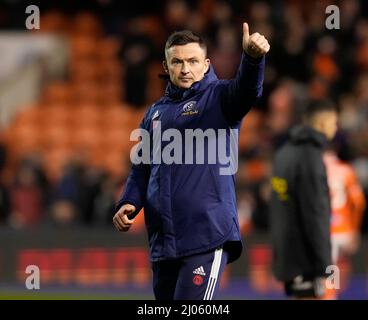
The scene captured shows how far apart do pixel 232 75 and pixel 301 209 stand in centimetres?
824

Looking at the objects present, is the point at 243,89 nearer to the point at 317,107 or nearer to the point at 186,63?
the point at 186,63

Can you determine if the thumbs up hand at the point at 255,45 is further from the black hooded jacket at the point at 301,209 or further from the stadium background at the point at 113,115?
the stadium background at the point at 113,115

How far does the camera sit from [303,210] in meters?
8.60

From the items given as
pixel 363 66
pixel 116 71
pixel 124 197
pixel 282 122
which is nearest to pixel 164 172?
pixel 124 197

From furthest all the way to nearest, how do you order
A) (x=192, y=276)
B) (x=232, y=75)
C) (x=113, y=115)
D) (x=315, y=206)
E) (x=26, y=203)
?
(x=113, y=115), (x=232, y=75), (x=26, y=203), (x=315, y=206), (x=192, y=276)

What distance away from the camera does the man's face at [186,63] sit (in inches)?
259

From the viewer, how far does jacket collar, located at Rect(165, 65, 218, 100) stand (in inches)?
261

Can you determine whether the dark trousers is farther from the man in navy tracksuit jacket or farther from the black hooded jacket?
the black hooded jacket

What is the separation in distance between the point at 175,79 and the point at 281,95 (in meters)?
9.88

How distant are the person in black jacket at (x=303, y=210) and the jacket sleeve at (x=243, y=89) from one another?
7.24ft

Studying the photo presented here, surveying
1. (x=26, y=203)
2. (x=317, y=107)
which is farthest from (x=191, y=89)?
(x=26, y=203)

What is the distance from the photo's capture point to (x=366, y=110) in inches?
634

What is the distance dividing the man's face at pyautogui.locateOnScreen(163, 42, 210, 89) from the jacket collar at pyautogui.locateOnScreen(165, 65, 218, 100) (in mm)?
24

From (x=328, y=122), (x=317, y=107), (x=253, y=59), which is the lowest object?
(x=328, y=122)
